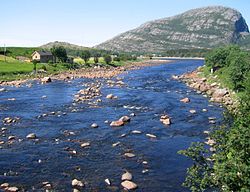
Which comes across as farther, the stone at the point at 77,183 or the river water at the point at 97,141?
the river water at the point at 97,141

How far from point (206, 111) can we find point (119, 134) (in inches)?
821

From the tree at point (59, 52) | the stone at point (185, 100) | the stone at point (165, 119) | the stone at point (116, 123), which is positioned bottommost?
the stone at point (116, 123)

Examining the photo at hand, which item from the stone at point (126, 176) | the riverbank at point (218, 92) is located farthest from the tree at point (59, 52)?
the stone at point (126, 176)

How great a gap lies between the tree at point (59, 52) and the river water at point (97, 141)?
74.3 m

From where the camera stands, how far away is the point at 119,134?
153 ft

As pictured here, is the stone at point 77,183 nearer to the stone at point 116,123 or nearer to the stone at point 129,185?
the stone at point 129,185

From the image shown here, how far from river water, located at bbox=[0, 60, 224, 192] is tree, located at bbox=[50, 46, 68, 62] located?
74267 mm

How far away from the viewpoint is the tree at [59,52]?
148663 mm

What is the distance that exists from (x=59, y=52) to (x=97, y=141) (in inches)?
4401

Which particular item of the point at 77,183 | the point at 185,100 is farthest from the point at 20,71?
the point at 77,183

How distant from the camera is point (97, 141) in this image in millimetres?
43656

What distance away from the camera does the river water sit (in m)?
32.6

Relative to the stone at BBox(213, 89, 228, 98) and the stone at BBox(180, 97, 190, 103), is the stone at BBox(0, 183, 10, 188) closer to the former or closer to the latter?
the stone at BBox(180, 97, 190, 103)

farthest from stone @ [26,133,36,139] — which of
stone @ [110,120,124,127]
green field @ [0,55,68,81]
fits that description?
green field @ [0,55,68,81]
